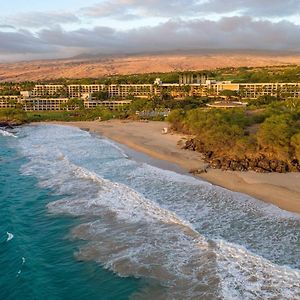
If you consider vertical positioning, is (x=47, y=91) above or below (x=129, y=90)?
below

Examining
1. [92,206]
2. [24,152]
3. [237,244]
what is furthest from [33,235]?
[24,152]

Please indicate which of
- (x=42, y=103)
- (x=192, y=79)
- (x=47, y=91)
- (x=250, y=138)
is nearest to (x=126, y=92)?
(x=192, y=79)

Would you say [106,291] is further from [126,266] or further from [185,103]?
[185,103]

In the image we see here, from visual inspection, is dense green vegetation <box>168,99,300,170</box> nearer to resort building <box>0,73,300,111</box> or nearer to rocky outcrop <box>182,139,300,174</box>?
rocky outcrop <box>182,139,300,174</box>

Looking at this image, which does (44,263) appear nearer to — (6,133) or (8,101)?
(6,133)

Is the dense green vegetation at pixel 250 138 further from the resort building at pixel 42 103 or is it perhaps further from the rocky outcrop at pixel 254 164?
the resort building at pixel 42 103

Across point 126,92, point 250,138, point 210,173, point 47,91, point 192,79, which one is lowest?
point 210,173

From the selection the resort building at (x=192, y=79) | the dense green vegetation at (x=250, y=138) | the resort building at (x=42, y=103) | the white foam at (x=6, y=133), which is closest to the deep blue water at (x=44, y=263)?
the dense green vegetation at (x=250, y=138)
